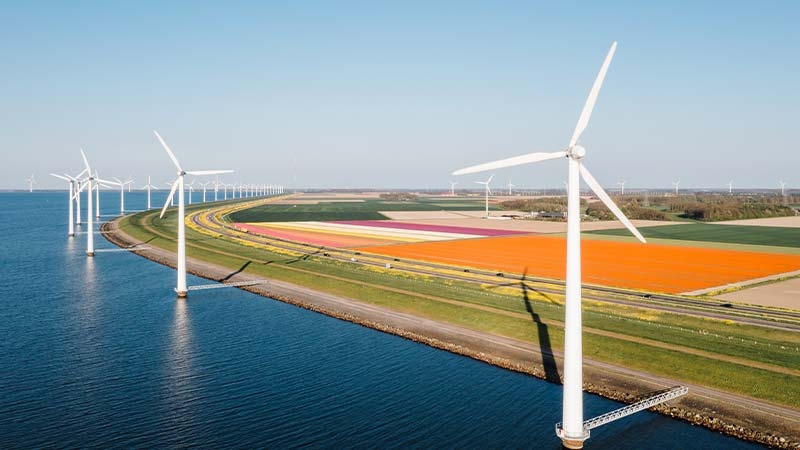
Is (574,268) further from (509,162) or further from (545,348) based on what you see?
(545,348)

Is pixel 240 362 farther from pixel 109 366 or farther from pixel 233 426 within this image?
pixel 233 426

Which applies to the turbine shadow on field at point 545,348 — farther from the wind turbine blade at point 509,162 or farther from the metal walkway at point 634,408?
the wind turbine blade at point 509,162

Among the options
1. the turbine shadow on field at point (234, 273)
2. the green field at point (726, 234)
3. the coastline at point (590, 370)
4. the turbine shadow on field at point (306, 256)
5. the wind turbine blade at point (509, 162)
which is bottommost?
the coastline at point (590, 370)

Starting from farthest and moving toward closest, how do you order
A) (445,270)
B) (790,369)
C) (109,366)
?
(445,270) → (109,366) → (790,369)

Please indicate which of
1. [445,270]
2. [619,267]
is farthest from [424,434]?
[619,267]

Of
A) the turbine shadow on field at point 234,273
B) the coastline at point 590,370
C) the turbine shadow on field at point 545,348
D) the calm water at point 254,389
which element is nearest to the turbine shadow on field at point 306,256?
the turbine shadow on field at point 234,273

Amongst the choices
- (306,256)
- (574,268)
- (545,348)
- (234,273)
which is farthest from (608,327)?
(306,256)

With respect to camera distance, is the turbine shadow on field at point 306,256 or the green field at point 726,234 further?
the green field at point 726,234
